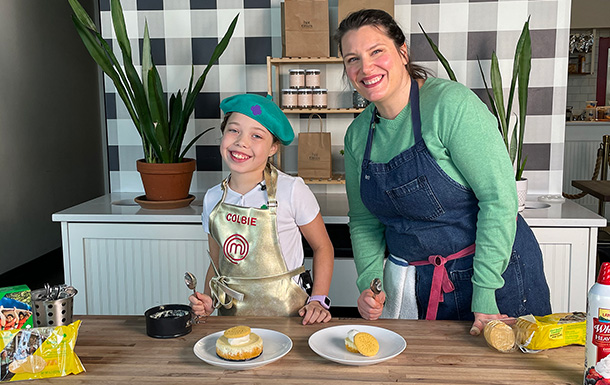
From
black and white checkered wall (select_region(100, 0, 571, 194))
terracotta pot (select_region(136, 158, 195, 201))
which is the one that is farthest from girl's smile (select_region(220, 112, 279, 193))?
black and white checkered wall (select_region(100, 0, 571, 194))

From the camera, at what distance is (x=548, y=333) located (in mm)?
1145

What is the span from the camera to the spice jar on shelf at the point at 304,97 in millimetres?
2879

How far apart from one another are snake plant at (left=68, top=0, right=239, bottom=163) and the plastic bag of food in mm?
1576

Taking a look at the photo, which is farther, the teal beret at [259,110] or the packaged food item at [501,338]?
the teal beret at [259,110]

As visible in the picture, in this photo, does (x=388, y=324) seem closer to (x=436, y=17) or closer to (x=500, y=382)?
(x=500, y=382)

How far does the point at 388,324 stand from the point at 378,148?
51cm

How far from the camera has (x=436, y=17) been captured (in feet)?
9.69

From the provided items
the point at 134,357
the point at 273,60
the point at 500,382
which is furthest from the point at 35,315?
the point at 273,60

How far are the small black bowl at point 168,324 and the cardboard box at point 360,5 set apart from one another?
1.89m

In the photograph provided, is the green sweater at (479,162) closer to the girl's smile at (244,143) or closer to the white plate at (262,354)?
the girl's smile at (244,143)

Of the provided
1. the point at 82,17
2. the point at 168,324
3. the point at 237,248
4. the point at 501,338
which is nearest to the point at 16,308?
the point at 168,324

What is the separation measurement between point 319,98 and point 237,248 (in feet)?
4.60

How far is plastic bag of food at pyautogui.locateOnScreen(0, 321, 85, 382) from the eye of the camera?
1083 mm

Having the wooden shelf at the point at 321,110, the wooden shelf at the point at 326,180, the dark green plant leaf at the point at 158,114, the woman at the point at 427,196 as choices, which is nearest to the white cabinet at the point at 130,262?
the dark green plant leaf at the point at 158,114
